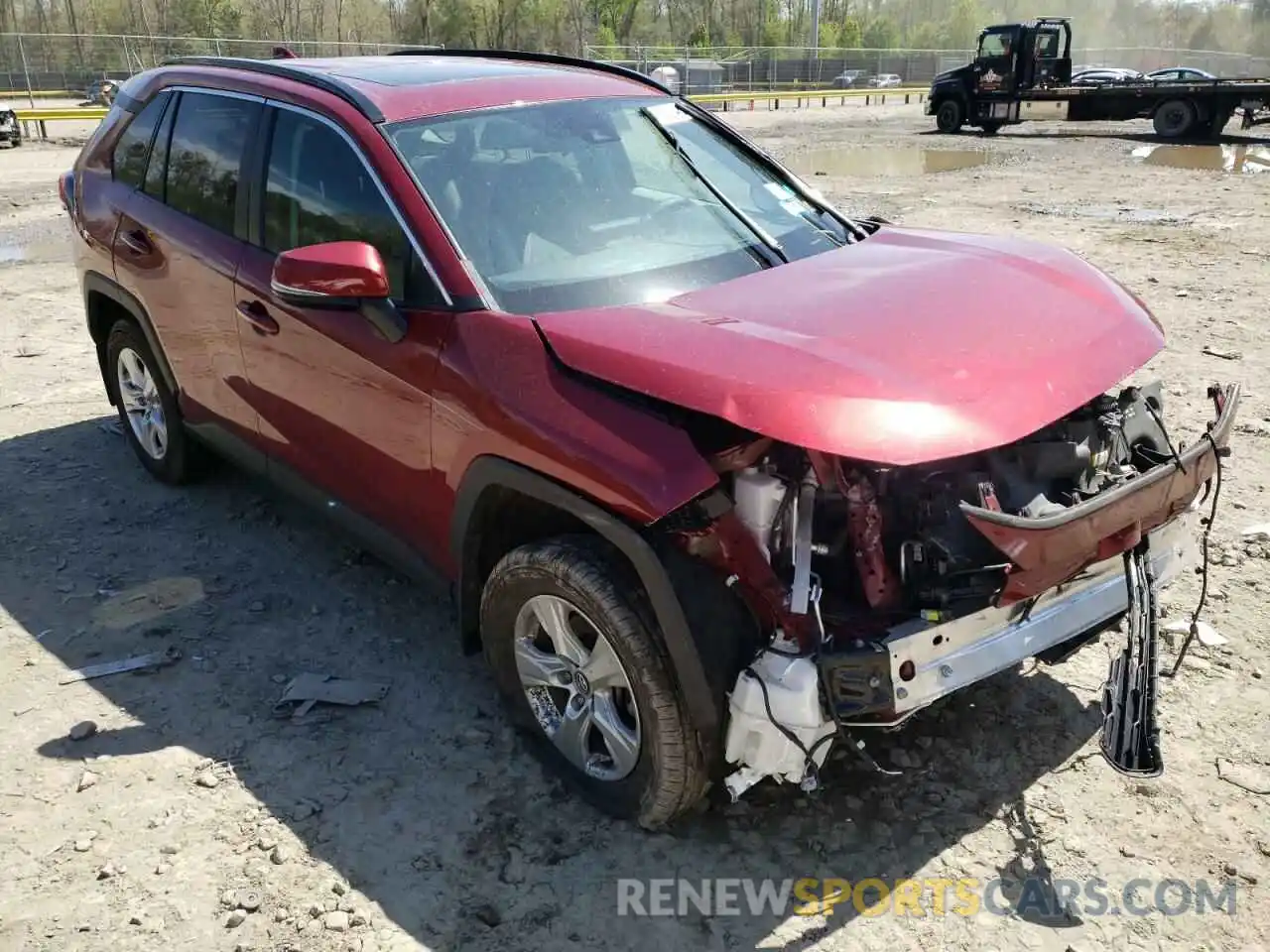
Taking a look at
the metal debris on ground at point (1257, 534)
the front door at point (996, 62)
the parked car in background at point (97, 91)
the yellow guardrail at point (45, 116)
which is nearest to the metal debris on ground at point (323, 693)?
the metal debris on ground at point (1257, 534)

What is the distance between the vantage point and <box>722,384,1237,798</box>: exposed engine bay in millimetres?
2400

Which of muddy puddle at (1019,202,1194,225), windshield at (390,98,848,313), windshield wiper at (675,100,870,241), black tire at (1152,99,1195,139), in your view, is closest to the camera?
windshield at (390,98,848,313)

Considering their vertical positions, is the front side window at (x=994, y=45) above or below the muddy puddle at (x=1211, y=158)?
above

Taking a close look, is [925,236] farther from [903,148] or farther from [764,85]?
[764,85]

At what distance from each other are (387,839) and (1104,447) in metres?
2.30

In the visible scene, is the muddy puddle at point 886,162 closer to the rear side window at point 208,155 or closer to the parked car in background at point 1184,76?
the parked car in background at point 1184,76

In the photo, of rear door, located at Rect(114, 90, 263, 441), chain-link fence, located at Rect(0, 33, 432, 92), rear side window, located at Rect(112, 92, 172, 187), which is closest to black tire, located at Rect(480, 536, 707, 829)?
rear door, located at Rect(114, 90, 263, 441)

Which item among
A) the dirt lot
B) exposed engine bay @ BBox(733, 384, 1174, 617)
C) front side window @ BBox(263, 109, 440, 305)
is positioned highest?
front side window @ BBox(263, 109, 440, 305)

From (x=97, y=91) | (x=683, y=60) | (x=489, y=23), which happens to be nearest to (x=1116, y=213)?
(x=97, y=91)

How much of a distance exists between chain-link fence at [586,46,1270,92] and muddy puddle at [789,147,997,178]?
746 inches

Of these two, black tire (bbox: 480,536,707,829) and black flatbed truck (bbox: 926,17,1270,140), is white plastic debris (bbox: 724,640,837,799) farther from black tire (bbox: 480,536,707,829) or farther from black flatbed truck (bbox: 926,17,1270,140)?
black flatbed truck (bbox: 926,17,1270,140)

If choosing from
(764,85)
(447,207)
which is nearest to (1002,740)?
(447,207)

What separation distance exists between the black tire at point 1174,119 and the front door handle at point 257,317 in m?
24.3

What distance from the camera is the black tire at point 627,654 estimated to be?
2611 millimetres
